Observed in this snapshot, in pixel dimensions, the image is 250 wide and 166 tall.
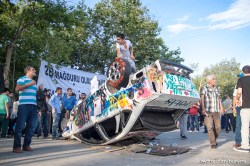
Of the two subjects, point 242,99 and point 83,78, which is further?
point 83,78

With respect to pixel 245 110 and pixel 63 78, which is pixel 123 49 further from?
pixel 63 78

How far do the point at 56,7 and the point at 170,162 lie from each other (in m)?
10.3

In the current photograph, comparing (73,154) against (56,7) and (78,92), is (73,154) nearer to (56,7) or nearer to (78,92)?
(56,7)

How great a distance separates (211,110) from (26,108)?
434 cm

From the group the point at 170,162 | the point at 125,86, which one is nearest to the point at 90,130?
the point at 125,86

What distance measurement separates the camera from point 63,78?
15.2 metres

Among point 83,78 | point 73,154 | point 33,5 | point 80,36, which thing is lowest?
point 73,154

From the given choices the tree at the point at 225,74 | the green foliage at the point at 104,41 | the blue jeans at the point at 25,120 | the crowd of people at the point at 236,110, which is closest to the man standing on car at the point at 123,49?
the crowd of people at the point at 236,110

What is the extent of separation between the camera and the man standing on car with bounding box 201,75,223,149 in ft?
22.0

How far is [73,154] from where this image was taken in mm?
5742

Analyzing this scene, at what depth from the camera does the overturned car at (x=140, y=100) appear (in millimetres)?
5508

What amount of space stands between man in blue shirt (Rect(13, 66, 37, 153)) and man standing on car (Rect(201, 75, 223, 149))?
160 inches

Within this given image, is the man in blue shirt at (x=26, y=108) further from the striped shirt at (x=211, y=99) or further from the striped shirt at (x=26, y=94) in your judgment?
the striped shirt at (x=211, y=99)

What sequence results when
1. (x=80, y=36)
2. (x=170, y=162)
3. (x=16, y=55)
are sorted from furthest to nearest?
1. (x=80, y=36)
2. (x=16, y=55)
3. (x=170, y=162)
